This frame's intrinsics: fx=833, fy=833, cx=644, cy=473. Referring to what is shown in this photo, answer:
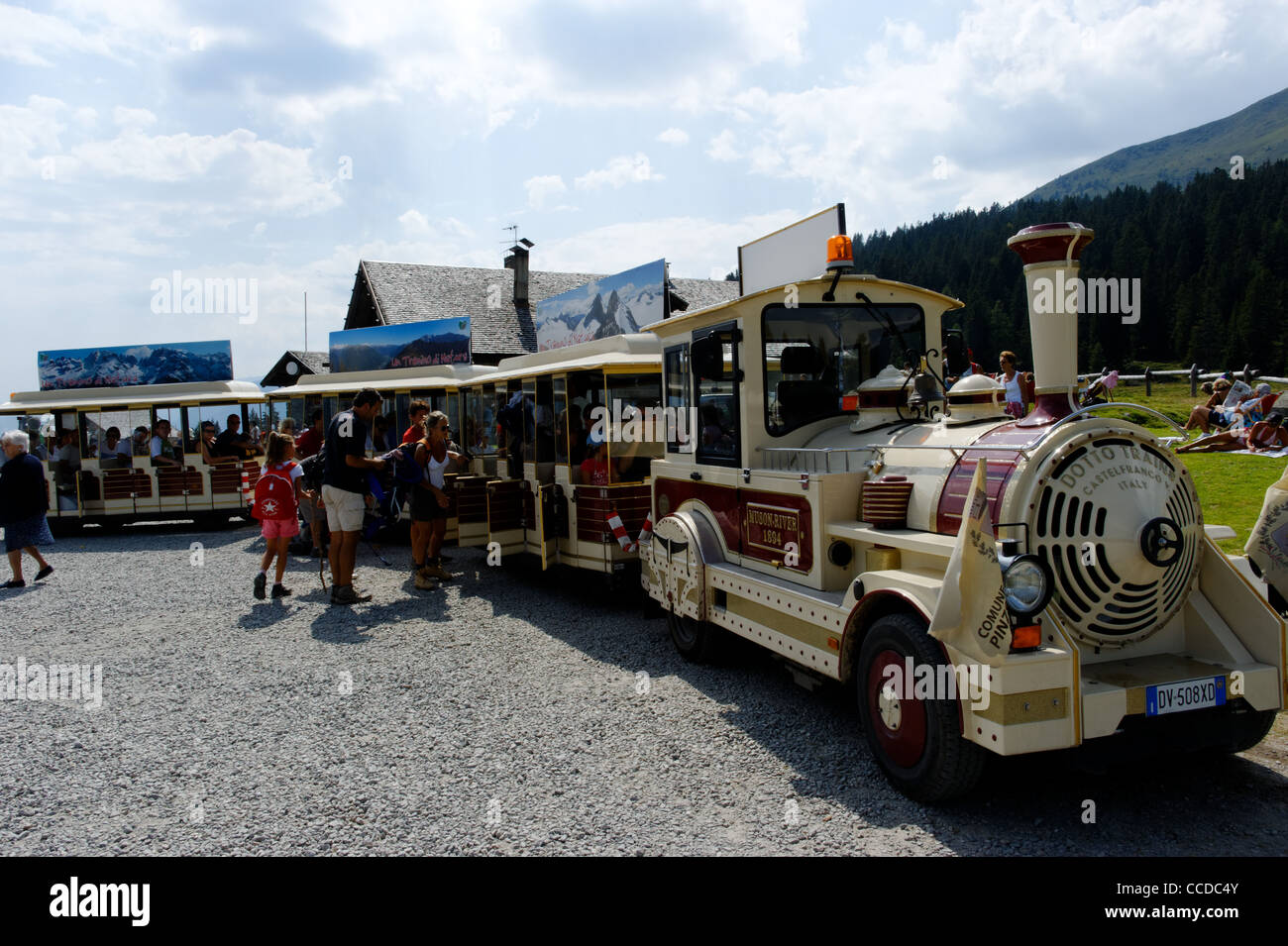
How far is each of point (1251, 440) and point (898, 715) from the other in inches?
526

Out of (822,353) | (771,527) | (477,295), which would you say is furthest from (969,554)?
(477,295)

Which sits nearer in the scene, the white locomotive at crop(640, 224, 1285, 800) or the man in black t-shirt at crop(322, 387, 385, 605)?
the white locomotive at crop(640, 224, 1285, 800)

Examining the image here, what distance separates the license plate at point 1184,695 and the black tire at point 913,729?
753 mm

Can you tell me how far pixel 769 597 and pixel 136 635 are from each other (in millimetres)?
6461

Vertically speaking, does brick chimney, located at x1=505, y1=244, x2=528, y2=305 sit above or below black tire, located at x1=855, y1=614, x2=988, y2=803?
above

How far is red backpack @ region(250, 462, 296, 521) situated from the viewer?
902 centimetres

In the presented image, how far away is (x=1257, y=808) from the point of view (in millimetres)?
3842

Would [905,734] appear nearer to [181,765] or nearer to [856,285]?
[856,285]

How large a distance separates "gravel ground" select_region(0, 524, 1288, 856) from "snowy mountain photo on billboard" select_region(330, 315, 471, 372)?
13.1 metres

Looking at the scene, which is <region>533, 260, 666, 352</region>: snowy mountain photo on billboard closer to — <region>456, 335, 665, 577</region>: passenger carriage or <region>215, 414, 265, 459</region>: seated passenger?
<region>215, 414, 265, 459</region>: seated passenger

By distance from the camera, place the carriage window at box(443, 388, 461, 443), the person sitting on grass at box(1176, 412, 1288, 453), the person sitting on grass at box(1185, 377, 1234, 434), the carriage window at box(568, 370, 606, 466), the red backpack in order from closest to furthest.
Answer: the carriage window at box(568, 370, 606, 466)
the red backpack
the carriage window at box(443, 388, 461, 443)
the person sitting on grass at box(1176, 412, 1288, 453)
the person sitting on grass at box(1185, 377, 1234, 434)

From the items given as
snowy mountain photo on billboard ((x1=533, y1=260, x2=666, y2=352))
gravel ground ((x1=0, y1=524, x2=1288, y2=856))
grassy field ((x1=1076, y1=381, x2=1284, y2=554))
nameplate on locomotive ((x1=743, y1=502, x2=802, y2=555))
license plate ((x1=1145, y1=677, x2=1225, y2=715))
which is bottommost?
gravel ground ((x1=0, y1=524, x2=1288, y2=856))

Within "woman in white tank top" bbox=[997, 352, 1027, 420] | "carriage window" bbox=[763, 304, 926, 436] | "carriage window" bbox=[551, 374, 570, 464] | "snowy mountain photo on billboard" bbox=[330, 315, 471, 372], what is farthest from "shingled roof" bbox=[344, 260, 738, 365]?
"carriage window" bbox=[763, 304, 926, 436]

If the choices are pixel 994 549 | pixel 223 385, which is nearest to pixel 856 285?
pixel 994 549
